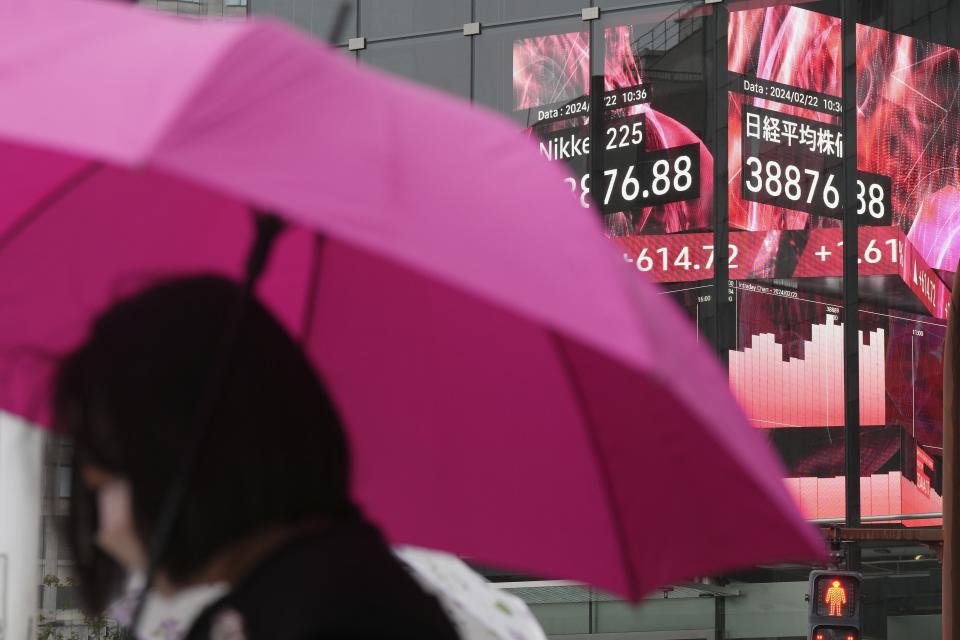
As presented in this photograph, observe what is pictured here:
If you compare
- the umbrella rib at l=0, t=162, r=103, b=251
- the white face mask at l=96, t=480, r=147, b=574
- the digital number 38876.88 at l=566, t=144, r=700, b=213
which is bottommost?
the white face mask at l=96, t=480, r=147, b=574

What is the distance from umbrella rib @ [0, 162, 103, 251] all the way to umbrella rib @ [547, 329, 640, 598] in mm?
849

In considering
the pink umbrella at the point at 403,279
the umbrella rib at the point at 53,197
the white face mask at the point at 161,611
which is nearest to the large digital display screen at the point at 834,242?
the pink umbrella at the point at 403,279

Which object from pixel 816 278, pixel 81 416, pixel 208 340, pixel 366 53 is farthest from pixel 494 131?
pixel 366 53

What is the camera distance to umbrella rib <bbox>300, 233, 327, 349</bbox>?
261 cm

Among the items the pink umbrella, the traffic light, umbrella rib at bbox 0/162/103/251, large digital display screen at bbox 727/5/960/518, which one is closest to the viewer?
the pink umbrella

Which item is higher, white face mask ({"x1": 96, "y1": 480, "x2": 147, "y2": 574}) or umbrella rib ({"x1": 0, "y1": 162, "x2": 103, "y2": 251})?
umbrella rib ({"x1": 0, "y1": 162, "x2": 103, "y2": 251})

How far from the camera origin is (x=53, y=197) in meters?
2.57

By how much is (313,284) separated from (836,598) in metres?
9.68

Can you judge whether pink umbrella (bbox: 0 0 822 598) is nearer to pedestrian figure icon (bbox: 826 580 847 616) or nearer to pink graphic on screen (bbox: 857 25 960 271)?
pedestrian figure icon (bbox: 826 580 847 616)

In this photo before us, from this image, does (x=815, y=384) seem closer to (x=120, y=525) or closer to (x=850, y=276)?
(x=850, y=276)

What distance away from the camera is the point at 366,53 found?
21.2 meters

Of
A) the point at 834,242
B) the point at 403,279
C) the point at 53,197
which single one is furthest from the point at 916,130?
the point at 53,197

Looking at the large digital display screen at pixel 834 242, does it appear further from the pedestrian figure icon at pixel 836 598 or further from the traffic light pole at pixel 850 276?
the pedestrian figure icon at pixel 836 598

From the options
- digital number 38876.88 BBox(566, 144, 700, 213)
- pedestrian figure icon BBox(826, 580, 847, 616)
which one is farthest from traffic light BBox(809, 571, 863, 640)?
digital number 38876.88 BBox(566, 144, 700, 213)
